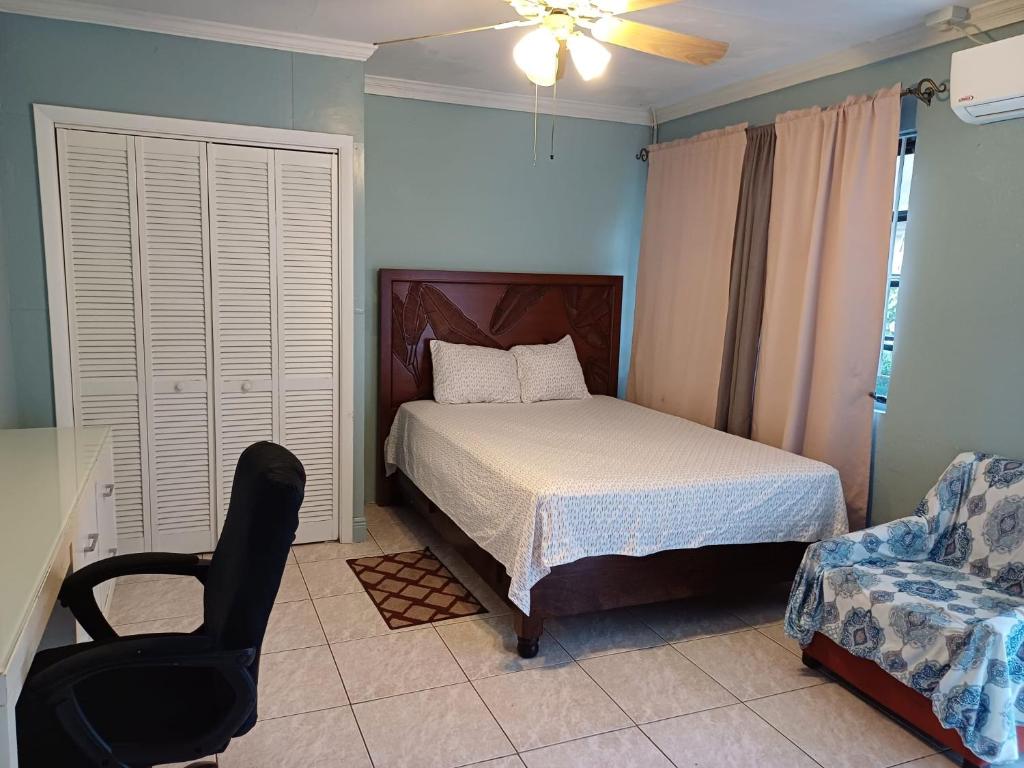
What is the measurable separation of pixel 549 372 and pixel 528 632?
1.91 meters

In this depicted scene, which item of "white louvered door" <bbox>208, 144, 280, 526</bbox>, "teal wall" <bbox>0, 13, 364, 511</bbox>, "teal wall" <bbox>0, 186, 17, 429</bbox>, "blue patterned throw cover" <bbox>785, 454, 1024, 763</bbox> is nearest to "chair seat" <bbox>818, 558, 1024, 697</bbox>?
"blue patterned throw cover" <bbox>785, 454, 1024, 763</bbox>

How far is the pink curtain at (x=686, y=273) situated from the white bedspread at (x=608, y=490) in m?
0.66

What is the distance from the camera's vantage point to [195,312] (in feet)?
11.4

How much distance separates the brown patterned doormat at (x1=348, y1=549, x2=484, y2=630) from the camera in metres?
3.12

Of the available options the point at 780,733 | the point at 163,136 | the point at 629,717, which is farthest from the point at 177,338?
the point at 780,733

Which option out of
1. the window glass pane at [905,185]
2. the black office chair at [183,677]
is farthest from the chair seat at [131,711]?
the window glass pane at [905,185]

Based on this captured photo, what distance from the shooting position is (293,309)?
11.9 feet

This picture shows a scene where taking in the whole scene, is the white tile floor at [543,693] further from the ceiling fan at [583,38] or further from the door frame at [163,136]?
the ceiling fan at [583,38]

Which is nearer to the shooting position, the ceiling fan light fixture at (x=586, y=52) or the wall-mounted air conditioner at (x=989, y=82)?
the ceiling fan light fixture at (x=586, y=52)

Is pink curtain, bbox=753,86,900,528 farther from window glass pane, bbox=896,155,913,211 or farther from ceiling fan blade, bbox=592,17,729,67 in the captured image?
ceiling fan blade, bbox=592,17,729,67

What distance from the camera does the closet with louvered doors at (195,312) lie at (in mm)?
3291

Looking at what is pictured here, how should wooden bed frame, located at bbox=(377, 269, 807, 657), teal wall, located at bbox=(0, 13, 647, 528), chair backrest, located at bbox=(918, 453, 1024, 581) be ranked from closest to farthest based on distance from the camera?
chair backrest, located at bbox=(918, 453, 1024, 581)
wooden bed frame, located at bbox=(377, 269, 807, 657)
teal wall, located at bbox=(0, 13, 647, 528)

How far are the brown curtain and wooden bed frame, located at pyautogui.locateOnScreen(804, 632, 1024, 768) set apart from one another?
58.1 inches

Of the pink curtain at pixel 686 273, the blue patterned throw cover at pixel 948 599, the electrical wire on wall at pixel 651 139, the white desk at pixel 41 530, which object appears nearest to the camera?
the white desk at pixel 41 530
